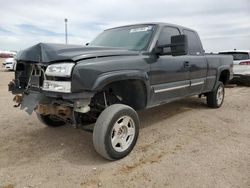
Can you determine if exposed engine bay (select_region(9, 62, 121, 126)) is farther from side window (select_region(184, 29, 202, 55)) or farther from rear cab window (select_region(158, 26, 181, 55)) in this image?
side window (select_region(184, 29, 202, 55))

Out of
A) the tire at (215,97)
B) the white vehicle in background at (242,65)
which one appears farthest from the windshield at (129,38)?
the white vehicle in background at (242,65)

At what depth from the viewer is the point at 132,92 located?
13.8ft

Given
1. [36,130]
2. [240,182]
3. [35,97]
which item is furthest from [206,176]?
[36,130]

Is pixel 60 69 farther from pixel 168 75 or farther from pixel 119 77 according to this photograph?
pixel 168 75

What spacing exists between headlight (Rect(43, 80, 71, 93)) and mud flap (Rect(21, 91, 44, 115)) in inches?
8.9

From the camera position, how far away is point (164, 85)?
181 inches

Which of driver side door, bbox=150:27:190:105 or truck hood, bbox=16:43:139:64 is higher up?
truck hood, bbox=16:43:139:64

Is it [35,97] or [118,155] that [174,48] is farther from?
[35,97]

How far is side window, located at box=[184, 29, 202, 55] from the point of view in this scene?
225 inches

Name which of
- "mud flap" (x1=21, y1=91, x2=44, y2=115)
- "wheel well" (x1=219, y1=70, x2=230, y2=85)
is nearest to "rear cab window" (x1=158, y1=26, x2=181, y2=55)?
"mud flap" (x1=21, y1=91, x2=44, y2=115)

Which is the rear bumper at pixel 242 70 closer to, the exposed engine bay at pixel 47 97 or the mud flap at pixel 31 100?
the exposed engine bay at pixel 47 97

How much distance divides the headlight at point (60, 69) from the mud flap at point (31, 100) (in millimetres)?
412

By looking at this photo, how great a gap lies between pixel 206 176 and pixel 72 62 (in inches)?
81.8

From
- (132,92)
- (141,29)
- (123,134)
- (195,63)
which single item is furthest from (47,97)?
(195,63)
